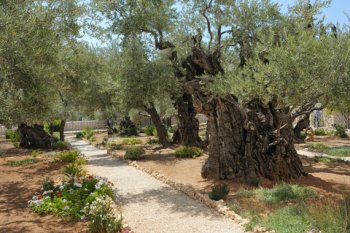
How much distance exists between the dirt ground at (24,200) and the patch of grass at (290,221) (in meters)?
3.68

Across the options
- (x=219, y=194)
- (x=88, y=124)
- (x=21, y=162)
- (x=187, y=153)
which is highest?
(x=88, y=124)

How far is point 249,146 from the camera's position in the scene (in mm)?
11766

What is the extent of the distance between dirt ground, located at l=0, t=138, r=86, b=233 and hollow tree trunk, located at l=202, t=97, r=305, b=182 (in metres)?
5.68

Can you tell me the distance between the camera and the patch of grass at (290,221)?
6258 mm

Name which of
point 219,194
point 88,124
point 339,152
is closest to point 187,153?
point 339,152

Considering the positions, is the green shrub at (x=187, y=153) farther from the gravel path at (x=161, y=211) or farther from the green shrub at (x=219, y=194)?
the green shrub at (x=219, y=194)

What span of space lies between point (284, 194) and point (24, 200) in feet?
22.7

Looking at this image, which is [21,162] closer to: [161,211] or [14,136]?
[161,211]

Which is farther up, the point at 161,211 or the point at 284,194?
the point at 284,194

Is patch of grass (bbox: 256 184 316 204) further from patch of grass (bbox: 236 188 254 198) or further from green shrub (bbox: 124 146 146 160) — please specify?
green shrub (bbox: 124 146 146 160)

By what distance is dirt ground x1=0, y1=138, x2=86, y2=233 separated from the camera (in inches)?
299

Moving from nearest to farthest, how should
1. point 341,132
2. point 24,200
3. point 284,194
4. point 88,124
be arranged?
point 284,194 → point 24,200 → point 341,132 → point 88,124

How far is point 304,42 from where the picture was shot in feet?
26.1

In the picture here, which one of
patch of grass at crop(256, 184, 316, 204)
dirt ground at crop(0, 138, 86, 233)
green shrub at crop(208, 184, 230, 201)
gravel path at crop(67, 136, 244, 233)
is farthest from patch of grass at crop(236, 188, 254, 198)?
dirt ground at crop(0, 138, 86, 233)
